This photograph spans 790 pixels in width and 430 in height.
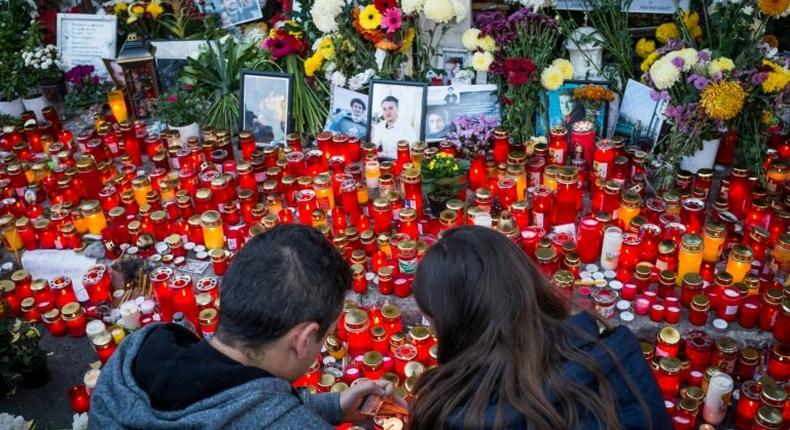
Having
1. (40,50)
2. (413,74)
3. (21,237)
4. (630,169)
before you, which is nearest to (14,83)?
(40,50)

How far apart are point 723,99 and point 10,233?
3.70 m

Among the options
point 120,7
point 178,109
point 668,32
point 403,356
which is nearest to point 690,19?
point 668,32

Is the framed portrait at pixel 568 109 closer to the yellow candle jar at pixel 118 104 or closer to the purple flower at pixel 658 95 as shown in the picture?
the purple flower at pixel 658 95

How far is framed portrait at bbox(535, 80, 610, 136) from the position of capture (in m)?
3.86

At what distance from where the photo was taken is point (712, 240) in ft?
9.65

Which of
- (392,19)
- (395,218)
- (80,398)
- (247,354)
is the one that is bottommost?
(80,398)

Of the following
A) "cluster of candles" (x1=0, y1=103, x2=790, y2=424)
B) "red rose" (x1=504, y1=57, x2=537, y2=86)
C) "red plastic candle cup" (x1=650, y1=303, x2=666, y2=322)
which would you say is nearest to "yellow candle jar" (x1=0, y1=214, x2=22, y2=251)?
"cluster of candles" (x1=0, y1=103, x2=790, y2=424)

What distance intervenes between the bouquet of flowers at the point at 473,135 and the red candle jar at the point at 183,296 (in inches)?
63.7

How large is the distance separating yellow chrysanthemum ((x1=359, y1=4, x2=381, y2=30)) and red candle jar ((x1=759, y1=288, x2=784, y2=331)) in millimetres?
2500

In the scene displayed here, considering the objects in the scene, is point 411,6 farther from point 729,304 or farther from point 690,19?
point 729,304

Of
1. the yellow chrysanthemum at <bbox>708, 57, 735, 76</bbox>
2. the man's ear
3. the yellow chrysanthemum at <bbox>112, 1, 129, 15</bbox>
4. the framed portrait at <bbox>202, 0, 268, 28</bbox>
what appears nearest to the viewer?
the man's ear

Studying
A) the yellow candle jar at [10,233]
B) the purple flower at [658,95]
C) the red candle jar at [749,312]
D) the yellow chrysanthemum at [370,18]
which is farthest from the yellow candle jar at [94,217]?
the red candle jar at [749,312]

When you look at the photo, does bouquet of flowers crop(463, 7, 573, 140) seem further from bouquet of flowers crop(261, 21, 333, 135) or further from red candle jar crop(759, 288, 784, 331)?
red candle jar crop(759, 288, 784, 331)

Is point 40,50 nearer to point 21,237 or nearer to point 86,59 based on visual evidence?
point 86,59
